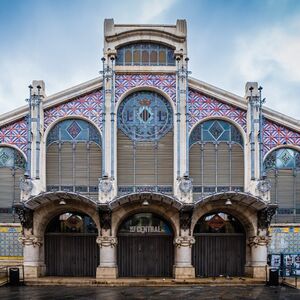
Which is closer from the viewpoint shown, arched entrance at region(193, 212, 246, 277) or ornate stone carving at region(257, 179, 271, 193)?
ornate stone carving at region(257, 179, 271, 193)

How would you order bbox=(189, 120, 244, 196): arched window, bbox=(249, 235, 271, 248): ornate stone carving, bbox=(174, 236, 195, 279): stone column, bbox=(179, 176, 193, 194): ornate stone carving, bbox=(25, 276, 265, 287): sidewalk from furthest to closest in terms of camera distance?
bbox=(189, 120, 244, 196): arched window < bbox=(249, 235, 271, 248): ornate stone carving < bbox=(179, 176, 193, 194): ornate stone carving < bbox=(174, 236, 195, 279): stone column < bbox=(25, 276, 265, 287): sidewalk

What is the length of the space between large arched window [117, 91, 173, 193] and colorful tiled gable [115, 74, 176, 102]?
575 mm

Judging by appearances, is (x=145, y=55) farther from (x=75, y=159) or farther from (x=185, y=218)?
(x=185, y=218)

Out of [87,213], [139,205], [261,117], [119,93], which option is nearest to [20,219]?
[87,213]

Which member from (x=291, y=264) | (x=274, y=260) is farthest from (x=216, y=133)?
(x=291, y=264)

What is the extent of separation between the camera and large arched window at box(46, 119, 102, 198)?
3144 centimetres

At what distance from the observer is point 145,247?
31.8 metres

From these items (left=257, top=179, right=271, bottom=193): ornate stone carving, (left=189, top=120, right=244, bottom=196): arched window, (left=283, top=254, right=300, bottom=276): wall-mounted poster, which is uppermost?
(left=189, top=120, right=244, bottom=196): arched window

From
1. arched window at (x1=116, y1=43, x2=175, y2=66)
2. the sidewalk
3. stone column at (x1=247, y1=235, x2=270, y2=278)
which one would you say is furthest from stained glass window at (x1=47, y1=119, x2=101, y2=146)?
stone column at (x1=247, y1=235, x2=270, y2=278)

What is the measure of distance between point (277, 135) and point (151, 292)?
12413 millimetres

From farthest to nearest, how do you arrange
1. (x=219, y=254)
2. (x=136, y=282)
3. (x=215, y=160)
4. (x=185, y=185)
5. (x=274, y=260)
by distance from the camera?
(x=219, y=254)
(x=215, y=160)
(x=274, y=260)
(x=185, y=185)
(x=136, y=282)

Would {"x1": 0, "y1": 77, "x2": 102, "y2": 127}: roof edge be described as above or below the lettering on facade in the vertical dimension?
above

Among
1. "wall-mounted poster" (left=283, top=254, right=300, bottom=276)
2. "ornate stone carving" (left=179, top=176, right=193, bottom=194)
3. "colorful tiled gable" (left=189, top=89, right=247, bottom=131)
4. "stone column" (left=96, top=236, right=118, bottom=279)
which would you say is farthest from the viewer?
"colorful tiled gable" (left=189, top=89, right=247, bottom=131)

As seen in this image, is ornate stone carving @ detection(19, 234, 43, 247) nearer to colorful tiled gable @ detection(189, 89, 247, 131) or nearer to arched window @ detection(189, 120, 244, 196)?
arched window @ detection(189, 120, 244, 196)
